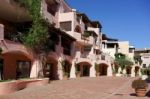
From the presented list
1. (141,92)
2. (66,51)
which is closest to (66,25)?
(66,51)

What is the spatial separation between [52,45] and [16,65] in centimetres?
496

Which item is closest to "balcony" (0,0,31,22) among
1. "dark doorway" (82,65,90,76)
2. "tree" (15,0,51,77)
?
"tree" (15,0,51,77)

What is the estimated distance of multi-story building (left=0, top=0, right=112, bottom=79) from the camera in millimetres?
23172

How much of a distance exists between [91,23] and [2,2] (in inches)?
1481

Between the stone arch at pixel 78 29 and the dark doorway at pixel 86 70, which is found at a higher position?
the stone arch at pixel 78 29

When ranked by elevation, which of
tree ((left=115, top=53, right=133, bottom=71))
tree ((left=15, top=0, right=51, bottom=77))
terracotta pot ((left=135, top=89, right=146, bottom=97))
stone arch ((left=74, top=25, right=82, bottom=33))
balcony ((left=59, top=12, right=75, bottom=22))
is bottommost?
terracotta pot ((left=135, top=89, right=146, bottom=97))

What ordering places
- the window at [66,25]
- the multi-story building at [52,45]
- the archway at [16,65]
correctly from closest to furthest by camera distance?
the multi-story building at [52,45] → the archway at [16,65] → the window at [66,25]

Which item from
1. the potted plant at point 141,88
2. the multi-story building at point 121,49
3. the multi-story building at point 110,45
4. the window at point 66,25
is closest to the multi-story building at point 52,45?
the window at point 66,25

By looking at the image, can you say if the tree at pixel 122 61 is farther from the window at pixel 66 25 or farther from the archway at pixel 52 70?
the archway at pixel 52 70

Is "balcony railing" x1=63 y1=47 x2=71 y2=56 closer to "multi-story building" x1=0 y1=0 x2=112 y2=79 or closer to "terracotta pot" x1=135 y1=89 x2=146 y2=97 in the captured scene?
"multi-story building" x1=0 y1=0 x2=112 y2=79

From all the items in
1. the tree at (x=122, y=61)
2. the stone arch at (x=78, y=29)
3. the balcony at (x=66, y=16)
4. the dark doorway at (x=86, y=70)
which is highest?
the balcony at (x=66, y=16)

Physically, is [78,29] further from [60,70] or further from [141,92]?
[141,92]

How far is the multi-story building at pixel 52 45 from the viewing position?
76.0 ft

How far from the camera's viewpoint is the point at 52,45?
31.1m
